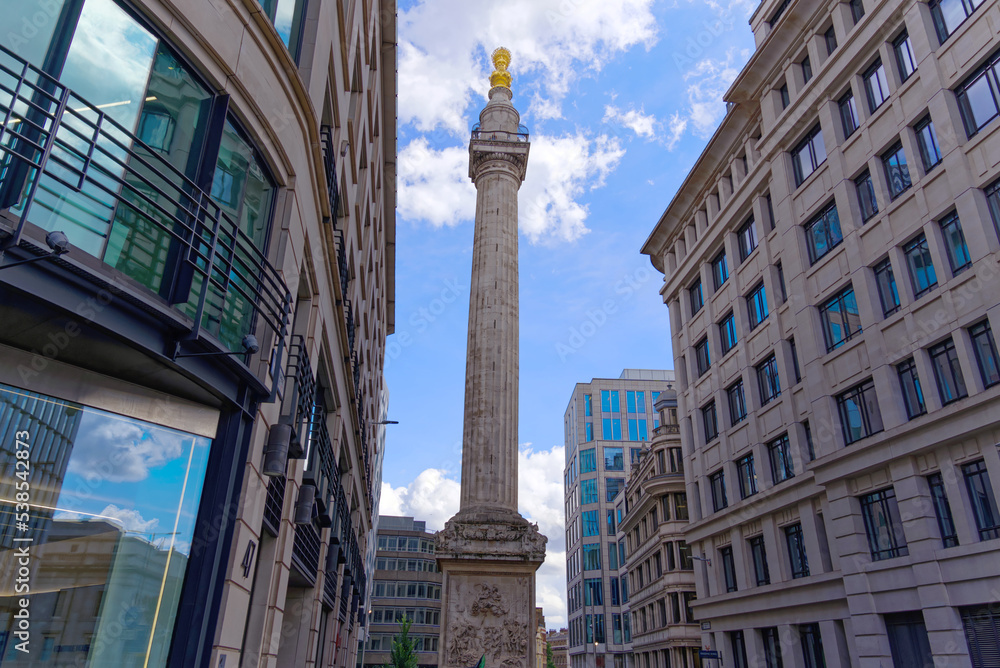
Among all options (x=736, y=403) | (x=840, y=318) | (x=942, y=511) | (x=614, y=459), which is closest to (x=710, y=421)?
(x=736, y=403)

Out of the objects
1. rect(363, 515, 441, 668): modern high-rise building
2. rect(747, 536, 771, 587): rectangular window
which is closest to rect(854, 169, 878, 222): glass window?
rect(747, 536, 771, 587): rectangular window

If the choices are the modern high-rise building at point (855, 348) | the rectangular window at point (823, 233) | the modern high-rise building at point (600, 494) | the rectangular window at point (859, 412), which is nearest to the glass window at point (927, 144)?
the modern high-rise building at point (855, 348)

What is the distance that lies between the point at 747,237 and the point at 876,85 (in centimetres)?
976

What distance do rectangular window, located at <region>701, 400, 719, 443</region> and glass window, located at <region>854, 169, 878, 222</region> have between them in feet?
43.4

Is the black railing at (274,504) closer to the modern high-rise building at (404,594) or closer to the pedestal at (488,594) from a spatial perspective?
the pedestal at (488,594)

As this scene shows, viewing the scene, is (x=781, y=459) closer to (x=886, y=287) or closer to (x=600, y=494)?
(x=886, y=287)

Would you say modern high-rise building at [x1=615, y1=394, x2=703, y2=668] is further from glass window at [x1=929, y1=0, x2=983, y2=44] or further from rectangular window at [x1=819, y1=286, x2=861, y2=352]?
glass window at [x1=929, y1=0, x2=983, y2=44]

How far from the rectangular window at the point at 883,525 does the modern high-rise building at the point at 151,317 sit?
1764 centimetres

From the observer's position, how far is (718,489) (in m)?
33.0

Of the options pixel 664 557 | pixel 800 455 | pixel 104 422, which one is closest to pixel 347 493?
pixel 800 455

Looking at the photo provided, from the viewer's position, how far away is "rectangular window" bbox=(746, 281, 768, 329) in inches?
1173

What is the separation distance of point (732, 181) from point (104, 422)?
32713mm

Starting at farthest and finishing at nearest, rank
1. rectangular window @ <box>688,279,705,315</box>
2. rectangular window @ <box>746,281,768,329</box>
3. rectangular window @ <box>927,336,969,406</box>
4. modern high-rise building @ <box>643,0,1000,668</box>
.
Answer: rectangular window @ <box>688,279,705,315</box> < rectangular window @ <box>746,281,768,329</box> < rectangular window @ <box>927,336,969,406</box> < modern high-rise building @ <box>643,0,1000,668</box>

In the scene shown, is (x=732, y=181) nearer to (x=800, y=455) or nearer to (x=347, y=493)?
(x=800, y=455)
